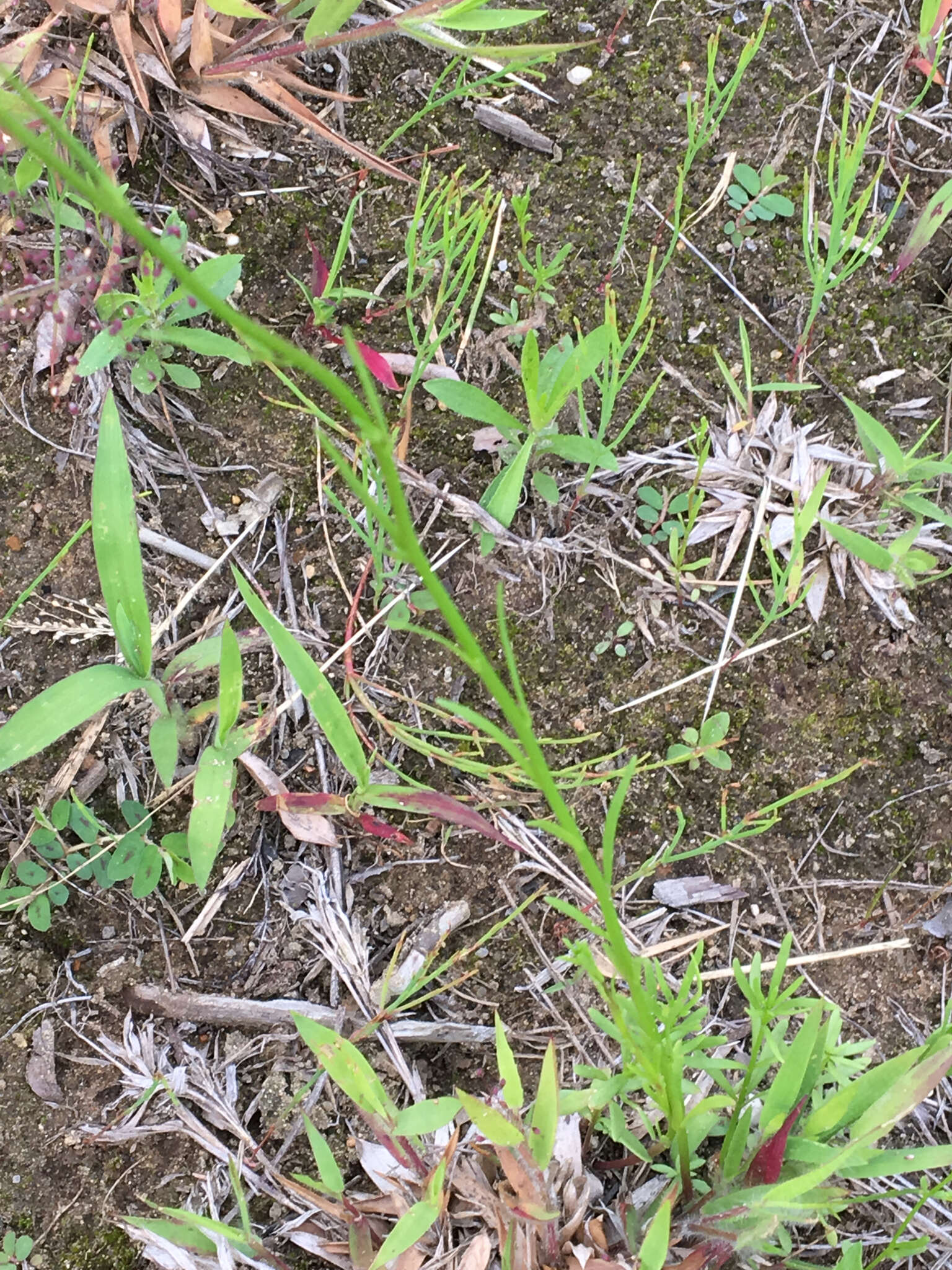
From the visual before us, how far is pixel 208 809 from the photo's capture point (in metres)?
1.38

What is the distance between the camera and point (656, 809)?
1.62 metres

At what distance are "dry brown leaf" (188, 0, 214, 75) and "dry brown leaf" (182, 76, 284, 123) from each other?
0.03 m

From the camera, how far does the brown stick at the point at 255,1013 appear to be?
1.49m

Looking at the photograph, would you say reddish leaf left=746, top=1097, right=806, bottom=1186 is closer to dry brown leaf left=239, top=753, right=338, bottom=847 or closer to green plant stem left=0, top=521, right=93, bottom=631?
dry brown leaf left=239, top=753, right=338, bottom=847

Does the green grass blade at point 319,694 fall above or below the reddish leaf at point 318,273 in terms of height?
below

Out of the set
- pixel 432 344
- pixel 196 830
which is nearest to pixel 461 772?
pixel 196 830

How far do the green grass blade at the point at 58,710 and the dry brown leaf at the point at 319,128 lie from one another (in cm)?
101

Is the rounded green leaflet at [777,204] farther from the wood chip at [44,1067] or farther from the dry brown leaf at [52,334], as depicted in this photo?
the wood chip at [44,1067]

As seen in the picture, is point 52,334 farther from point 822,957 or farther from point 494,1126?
point 822,957

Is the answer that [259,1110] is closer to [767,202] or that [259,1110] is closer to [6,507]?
[6,507]

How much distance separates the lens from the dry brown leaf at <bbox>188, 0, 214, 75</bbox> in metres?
1.62

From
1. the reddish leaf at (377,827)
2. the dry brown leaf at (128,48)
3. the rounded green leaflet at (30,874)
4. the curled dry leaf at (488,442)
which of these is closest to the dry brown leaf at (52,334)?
the dry brown leaf at (128,48)

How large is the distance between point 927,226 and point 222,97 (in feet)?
4.19

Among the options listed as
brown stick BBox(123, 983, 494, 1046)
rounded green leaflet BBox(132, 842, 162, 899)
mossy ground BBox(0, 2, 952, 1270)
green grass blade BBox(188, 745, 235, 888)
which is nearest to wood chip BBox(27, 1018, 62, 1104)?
mossy ground BBox(0, 2, 952, 1270)
